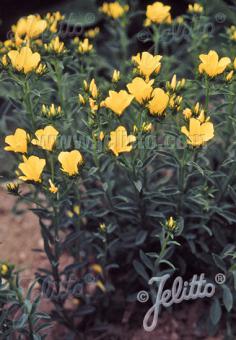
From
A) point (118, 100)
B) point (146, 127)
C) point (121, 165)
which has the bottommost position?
point (121, 165)

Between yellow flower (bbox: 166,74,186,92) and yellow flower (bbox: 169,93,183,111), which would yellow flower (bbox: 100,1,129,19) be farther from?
yellow flower (bbox: 169,93,183,111)

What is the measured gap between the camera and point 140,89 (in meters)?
2.28

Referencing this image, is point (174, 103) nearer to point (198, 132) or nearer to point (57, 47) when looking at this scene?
point (198, 132)

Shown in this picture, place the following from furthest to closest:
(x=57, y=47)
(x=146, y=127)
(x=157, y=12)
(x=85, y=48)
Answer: (x=157, y=12)
(x=85, y=48)
(x=57, y=47)
(x=146, y=127)

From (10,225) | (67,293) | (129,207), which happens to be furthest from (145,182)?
(10,225)

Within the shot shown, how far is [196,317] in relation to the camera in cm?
303

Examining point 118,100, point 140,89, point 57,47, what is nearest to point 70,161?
point 118,100

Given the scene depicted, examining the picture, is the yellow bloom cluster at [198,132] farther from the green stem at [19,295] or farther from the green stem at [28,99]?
the green stem at [19,295]

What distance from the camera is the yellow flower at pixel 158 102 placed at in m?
2.25

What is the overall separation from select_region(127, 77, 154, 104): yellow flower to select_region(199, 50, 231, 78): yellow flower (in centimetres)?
29

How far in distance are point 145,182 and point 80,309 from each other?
854 millimetres

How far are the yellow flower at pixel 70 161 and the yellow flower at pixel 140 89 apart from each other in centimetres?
38

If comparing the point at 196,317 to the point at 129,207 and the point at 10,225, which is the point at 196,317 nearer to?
the point at 129,207

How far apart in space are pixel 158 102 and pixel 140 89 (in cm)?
10
